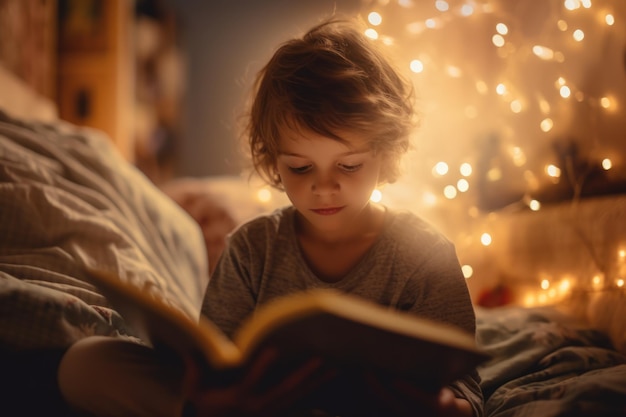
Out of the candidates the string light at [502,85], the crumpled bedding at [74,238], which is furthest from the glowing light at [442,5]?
the crumpled bedding at [74,238]

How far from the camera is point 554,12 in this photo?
5.16 ft

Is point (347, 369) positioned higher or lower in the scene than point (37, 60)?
lower

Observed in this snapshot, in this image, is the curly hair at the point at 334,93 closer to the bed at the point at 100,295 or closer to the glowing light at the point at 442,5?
the bed at the point at 100,295

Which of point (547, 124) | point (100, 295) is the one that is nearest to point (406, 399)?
point (100, 295)

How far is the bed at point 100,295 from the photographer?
0.77 meters

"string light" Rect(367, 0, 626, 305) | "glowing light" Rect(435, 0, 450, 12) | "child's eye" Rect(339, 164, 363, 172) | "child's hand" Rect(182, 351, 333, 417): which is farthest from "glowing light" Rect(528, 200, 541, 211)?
"child's hand" Rect(182, 351, 333, 417)

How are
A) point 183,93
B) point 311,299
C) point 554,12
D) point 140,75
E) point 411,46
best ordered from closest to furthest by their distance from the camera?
point 311,299 → point 554,12 → point 411,46 → point 140,75 → point 183,93

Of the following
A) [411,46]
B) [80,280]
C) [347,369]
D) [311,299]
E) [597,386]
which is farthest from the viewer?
[411,46]

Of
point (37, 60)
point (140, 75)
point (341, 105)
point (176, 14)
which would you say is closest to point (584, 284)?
point (341, 105)

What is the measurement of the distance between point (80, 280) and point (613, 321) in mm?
1030

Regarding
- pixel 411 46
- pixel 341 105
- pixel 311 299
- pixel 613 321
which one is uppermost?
pixel 411 46

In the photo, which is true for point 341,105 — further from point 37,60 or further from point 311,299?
point 37,60

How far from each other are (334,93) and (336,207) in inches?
6.6

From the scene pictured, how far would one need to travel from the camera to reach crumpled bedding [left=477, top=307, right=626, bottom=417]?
76 cm
